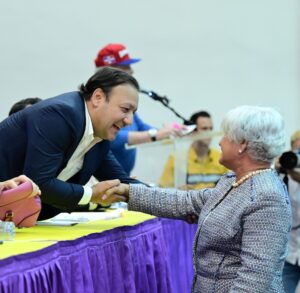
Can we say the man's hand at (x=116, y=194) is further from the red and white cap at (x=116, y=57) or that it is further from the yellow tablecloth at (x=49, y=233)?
the red and white cap at (x=116, y=57)

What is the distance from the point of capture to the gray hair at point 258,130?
1.91m

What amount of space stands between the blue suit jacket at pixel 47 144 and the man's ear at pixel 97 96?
1.3 inches

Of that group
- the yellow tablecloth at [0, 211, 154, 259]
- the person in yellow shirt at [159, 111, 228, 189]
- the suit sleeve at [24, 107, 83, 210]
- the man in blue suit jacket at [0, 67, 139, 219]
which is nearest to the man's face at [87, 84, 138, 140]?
the man in blue suit jacket at [0, 67, 139, 219]

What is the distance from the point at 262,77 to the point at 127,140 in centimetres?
218

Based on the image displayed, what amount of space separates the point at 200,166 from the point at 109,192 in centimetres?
215

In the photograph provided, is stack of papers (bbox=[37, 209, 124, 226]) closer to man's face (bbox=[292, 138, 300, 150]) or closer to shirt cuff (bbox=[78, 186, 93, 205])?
shirt cuff (bbox=[78, 186, 93, 205])

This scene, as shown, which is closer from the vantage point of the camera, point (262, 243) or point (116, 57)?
point (262, 243)

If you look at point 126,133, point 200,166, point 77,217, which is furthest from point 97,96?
point 200,166

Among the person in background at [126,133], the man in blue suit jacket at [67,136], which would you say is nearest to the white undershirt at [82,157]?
the man in blue suit jacket at [67,136]

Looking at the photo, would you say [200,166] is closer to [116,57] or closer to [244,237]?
[116,57]

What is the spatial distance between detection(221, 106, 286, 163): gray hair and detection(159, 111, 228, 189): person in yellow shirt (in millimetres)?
1964

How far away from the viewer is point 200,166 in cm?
433

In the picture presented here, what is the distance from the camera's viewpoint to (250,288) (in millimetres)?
1792

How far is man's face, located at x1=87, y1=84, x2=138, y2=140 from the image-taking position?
7.23 ft
